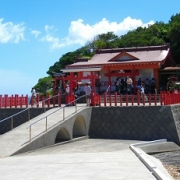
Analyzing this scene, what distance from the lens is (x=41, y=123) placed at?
18.1 metres

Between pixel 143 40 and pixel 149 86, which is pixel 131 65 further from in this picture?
pixel 143 40

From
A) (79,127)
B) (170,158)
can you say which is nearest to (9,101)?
(79,127)

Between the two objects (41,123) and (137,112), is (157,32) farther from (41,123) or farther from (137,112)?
(41,123)

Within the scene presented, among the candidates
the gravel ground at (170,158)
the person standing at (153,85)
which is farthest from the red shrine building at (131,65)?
the gravel ground at (170,158)

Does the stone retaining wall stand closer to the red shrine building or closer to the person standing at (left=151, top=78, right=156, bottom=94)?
the person standing at (left=151, top=78, right=156, bottom=94)

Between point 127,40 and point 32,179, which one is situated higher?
point 127,40

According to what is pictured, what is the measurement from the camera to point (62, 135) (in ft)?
63.0

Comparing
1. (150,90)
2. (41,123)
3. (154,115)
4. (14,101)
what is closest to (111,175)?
(41,123)

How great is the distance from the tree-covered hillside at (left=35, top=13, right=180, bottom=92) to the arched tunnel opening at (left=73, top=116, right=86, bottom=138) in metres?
16.1

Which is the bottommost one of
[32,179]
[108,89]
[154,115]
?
[32,179]

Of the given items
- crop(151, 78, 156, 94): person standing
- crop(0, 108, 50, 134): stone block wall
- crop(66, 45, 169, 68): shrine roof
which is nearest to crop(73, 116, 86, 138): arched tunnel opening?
crop(0, 108, 50, 134): stone block wall

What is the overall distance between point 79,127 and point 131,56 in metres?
10.7

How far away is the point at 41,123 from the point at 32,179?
873cm

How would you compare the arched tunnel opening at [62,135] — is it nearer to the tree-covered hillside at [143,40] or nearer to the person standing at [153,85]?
the person standing at [153,85]
